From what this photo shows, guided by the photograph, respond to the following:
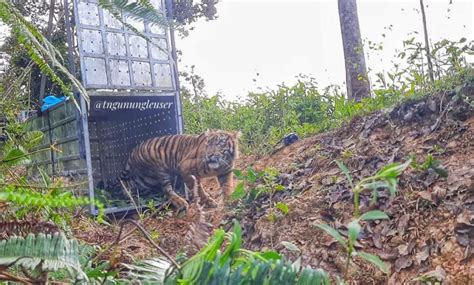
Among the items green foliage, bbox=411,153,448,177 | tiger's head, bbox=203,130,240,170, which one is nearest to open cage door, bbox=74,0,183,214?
tiger's head, bbox=203,130,240,170

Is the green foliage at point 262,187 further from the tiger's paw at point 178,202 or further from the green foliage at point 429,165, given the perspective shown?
the green foliage at point 429,165

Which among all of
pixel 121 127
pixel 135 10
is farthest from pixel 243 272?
pixel 121 127

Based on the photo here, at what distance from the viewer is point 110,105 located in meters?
5.20

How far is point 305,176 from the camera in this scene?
3.93 metres

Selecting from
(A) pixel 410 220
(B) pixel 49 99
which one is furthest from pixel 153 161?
(A) pixel 410 220

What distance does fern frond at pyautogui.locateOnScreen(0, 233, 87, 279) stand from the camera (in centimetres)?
68

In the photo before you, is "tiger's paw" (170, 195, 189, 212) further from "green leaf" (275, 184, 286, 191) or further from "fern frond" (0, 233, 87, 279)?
"fern frond" (0, 233, 87, 279)

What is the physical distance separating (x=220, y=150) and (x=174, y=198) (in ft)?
2.36

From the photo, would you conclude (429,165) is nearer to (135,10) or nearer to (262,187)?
(135,10)

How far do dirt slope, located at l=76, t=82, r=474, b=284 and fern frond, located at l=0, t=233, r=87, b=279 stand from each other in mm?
807

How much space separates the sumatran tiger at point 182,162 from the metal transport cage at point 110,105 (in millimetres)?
212

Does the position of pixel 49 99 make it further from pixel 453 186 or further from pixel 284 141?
pixel 453 186

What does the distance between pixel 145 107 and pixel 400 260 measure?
11.5 ft

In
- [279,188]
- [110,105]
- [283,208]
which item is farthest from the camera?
[110,105]
